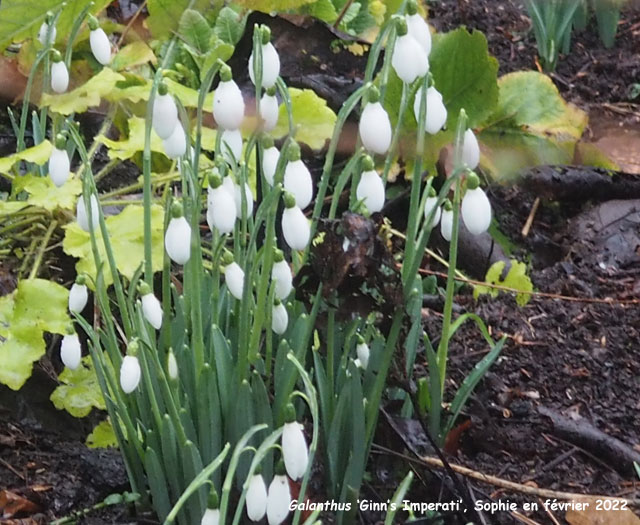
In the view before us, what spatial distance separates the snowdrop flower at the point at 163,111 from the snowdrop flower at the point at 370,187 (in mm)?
289

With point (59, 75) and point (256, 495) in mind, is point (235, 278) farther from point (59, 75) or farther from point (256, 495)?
point (59, 75)

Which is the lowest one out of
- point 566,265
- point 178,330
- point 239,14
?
point 566,265

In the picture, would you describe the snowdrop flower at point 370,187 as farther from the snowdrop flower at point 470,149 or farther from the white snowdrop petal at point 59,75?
the white snowdrop petal at point 59,75

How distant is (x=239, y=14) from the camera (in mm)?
2918

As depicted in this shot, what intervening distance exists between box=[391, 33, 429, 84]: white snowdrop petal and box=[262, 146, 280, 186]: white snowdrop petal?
0.83 feet

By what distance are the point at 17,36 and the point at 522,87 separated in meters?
1.58

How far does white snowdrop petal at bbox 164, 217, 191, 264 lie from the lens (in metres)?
1.25

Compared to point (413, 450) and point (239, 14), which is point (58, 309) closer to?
point (413, 450)

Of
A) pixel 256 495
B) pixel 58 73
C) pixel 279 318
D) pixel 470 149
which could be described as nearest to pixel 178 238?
pixel 279 318

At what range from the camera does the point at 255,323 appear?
139 centimetres

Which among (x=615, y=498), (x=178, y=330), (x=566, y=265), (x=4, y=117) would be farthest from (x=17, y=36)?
(x=615, y=498)

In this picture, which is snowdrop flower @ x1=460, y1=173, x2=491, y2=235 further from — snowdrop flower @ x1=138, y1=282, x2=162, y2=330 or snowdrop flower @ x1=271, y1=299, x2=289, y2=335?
snowdrop flower @ x1=138, y1=282, x2=162, y2=330

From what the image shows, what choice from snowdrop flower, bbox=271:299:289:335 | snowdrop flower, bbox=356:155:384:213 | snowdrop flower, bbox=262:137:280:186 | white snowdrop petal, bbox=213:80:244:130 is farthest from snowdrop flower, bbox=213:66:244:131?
snowdrop flower, bbox=271:299:289:335

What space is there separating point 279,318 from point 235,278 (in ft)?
0.34
